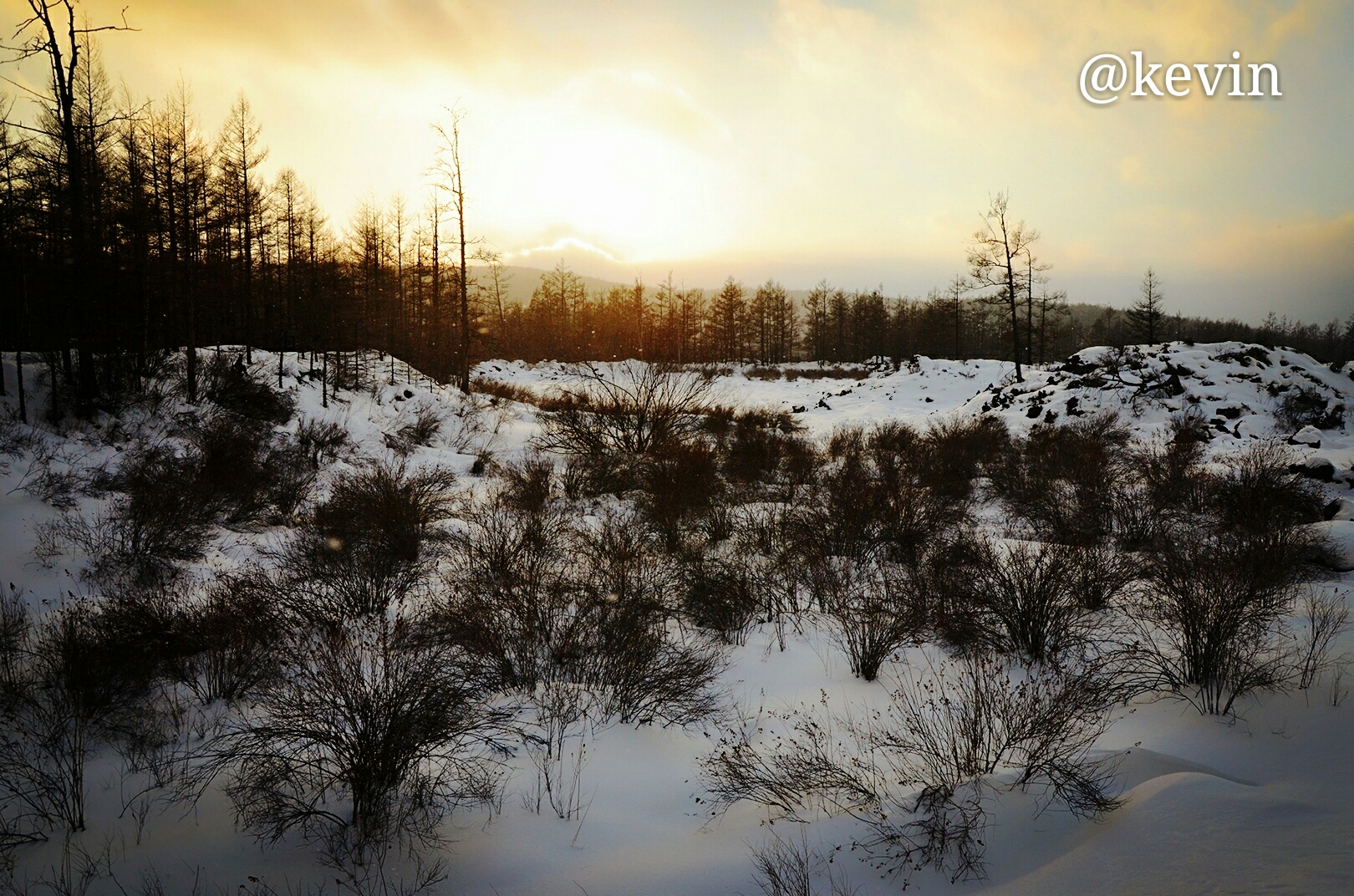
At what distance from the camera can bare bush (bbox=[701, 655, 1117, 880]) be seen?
304 centimetres

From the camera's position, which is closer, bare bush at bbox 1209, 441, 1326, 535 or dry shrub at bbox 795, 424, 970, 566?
bare bush at bbox 1209, 441, 1326, 535

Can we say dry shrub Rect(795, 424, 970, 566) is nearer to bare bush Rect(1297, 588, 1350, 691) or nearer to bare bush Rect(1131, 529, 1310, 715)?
bare bush Rect(1131, 529, 1310, 715)

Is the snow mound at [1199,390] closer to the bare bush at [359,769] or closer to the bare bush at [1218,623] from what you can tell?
the bare bush at [1218,623]

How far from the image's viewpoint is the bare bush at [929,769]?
120 inches

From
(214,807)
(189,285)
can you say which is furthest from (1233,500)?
(189,285)

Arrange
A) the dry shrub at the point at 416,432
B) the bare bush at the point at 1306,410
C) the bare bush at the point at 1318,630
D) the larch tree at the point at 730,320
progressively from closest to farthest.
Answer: the bare bush at the point at 1318,630, the bare bush at the point at 1306,410, the dry shrub at the point at 416,432, the larch tree at the point at 730,320

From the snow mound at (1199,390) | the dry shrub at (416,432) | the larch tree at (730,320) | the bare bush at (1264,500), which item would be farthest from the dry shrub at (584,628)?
the larch tree at (730,320)

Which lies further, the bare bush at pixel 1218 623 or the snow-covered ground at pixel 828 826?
the bare bush at pixel 1218 623

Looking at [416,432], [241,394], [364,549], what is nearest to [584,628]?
[364,549]

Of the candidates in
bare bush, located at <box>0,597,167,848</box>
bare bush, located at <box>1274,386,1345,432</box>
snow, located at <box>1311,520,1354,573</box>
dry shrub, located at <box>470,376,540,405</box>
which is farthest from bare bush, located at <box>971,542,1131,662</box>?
dry shrub, located at <box>470,376,540,405</box>

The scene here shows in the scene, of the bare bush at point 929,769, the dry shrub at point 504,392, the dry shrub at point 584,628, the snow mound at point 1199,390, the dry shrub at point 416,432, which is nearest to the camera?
the bare bush at point 929,769

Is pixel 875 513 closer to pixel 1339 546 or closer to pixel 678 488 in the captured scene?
pixel 678 488

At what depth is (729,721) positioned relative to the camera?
14.6 ft

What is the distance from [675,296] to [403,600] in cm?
6679
